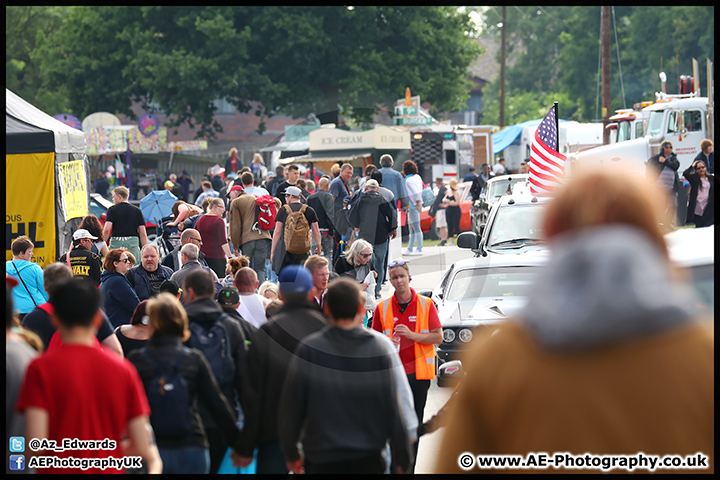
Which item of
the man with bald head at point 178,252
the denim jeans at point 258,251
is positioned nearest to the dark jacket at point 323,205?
the denim jeans at point 258,251

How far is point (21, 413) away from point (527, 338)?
265 centimetres

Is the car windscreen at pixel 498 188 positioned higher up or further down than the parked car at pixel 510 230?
higher up

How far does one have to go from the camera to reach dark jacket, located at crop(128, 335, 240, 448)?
15.9ft

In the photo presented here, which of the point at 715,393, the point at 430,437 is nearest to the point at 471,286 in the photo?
the point at 430,437

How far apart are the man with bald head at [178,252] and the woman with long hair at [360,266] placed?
1.70 meters

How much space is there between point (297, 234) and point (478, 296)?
3.72m

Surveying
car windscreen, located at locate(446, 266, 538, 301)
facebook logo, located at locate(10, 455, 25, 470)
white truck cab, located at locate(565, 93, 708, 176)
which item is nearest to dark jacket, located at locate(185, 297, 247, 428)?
facebook logo, located at locate(10, 455, 25, 470)

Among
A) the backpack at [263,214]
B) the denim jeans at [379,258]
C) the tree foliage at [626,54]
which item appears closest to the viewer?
the backpack at [263,214]

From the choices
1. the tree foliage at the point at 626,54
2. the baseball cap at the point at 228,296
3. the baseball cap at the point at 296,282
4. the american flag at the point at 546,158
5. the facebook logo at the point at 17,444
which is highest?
the tree foliage at the point at 626,54

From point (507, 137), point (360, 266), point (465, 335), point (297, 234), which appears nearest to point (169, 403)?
point (465, 335)

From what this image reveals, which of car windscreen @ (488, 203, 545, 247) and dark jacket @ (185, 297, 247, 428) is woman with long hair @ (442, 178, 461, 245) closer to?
car windscreen @ (488, 203, 545, 247)

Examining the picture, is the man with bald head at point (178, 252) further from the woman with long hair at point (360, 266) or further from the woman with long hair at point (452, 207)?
the woman with long hair at point (452, 207)

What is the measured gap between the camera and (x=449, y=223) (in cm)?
2269

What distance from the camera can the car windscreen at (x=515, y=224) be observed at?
1191 centimetres
